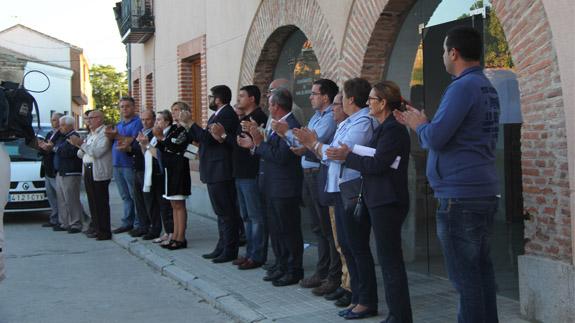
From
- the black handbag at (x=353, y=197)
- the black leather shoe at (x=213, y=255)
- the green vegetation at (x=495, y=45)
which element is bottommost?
the black leather shoe at (x=213, y=255)

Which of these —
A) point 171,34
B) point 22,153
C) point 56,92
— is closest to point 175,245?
point 22,153

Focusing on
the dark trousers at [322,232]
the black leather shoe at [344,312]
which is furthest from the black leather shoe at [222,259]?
the black leather shoe at [344,312]

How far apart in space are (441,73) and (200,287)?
3.21m

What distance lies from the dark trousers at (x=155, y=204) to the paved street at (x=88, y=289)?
1.91ft

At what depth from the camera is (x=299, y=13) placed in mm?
8953

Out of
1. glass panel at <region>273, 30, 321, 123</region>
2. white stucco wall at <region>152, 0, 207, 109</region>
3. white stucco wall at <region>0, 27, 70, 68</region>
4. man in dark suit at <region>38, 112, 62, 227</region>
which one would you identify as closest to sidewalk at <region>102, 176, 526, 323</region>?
glass panel at <region>273, 30, 321, 123</region>

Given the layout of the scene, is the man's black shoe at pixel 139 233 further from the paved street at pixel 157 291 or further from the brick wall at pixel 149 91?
the brick wall at pixel 149 91

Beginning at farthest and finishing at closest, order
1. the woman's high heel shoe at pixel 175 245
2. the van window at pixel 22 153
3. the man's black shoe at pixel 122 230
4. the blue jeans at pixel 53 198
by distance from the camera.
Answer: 1. the van window at pixel 22 153
2. the blue jeans at pixel 53 198
3. the man's black shoe at pixel 122 230
4. the woman's high heel shoe at pixel 175 245

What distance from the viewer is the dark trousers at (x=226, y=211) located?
782 centimetres

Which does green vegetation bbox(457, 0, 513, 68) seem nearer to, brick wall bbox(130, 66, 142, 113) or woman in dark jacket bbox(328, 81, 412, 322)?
woman in dark jacket bbox(328, 81, 412, 322)

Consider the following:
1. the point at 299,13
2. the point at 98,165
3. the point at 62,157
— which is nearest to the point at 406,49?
the point at 299,13

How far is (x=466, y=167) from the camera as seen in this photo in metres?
3.90

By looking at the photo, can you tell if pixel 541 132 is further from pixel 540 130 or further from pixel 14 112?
pixel 14 112

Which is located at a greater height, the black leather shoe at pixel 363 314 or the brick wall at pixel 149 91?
the brick wall at pixel 149 91
